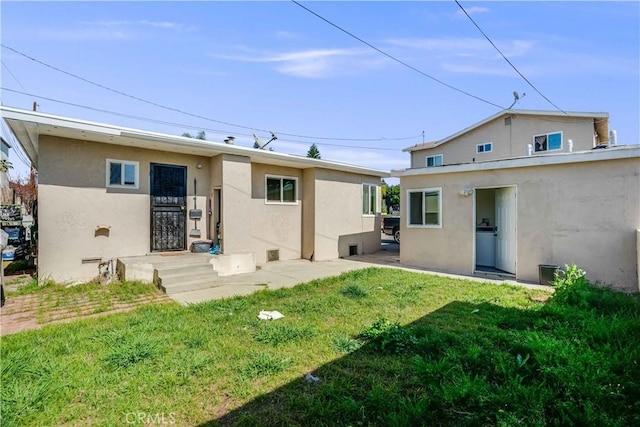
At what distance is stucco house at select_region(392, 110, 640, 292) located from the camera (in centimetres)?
657

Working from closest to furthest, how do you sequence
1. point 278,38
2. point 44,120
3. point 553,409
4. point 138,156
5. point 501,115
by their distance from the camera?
point 553,409 < point 44,120 < point 278,38 < point 138,156 < point 501,115

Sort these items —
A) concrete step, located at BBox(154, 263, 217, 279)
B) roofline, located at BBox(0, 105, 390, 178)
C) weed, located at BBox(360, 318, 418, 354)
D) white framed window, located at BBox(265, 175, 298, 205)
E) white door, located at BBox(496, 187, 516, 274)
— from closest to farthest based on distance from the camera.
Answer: weed, located at BBox(360, 318, 418, 354), roofline, located at BBox(0, 105, 390, 178), concrete step, located at BBox(154, 263, 217, 279), white door, located at BBox(496, 187, 516, 274), white framed window, located at BBox(265, 175, 298, 205)

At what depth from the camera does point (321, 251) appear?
1123 centimetres

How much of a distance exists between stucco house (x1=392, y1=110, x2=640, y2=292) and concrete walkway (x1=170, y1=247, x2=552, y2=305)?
34.0 inches

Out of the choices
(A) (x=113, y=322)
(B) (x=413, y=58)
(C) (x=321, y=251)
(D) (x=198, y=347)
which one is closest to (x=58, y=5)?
(A) (x=113, y=322)

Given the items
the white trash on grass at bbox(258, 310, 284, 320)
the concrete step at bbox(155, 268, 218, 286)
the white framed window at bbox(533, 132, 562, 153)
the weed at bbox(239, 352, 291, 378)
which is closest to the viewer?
the weed at bbox(239, 352, 291, 378)

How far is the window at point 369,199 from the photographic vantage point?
13094mm

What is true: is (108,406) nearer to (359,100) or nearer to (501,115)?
(359,100)

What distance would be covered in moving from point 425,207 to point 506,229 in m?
2.27

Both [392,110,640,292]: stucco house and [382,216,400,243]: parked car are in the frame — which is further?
[382,216,400,243]: parked car

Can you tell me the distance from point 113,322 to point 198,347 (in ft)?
→ 6.00

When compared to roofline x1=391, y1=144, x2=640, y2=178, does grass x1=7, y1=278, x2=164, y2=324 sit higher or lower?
lower

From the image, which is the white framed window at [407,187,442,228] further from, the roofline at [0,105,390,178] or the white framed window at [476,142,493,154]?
the white framed window at [476,142,493,154]

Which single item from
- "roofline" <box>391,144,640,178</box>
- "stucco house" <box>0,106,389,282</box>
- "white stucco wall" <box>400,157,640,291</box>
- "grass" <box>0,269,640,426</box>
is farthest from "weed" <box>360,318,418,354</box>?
"roofline" <box>391,144,640,178</box>
